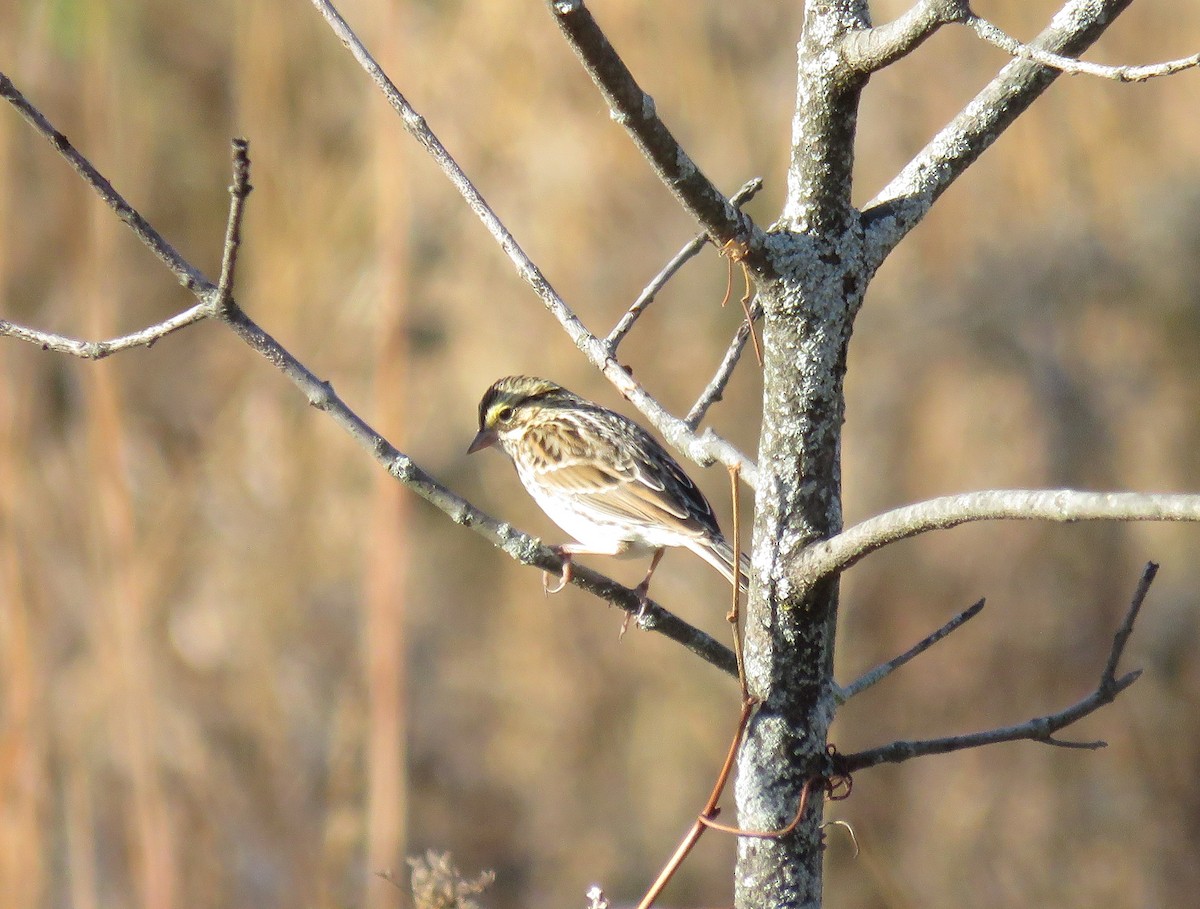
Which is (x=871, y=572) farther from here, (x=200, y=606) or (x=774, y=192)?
(x=200, y=606)

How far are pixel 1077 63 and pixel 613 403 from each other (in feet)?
17.7

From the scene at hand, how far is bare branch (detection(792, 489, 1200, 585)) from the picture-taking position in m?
1.06

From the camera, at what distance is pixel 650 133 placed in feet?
4.55

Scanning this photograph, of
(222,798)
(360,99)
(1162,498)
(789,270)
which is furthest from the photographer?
(360,99)

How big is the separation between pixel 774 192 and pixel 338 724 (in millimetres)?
3535

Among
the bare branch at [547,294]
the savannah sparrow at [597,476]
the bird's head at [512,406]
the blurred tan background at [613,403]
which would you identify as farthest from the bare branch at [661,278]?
the blurred tan background at [613,403]

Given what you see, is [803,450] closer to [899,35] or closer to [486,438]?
[899,35]

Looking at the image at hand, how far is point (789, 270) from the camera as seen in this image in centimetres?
157

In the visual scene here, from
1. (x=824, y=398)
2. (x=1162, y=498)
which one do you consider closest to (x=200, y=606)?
(x=824, y=398)

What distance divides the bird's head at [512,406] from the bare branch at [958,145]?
2641 mm

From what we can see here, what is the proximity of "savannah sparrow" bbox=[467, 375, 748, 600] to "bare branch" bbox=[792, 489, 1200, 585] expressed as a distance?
1749 millimetres

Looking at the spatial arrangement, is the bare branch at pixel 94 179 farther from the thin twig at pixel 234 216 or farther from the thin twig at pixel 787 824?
the thin twig at pixel 787 824

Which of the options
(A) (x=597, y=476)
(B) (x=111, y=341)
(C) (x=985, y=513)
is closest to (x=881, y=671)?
(C) (x=985, y=513)

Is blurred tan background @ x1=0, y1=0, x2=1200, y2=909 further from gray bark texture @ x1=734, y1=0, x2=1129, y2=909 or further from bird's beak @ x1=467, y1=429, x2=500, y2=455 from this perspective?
gray bark texture @ x1=734, y1=0, x2=1129, y2=909
